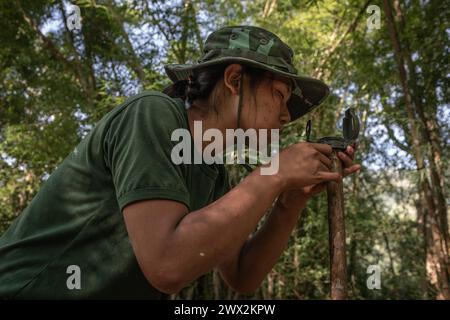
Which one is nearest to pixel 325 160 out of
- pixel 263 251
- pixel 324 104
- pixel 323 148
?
pixel 323 148

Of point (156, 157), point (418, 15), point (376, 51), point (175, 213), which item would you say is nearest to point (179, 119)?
point (156, 157)

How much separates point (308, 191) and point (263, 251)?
30cm

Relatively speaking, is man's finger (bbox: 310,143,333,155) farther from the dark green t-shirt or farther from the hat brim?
the dark green t-shirt

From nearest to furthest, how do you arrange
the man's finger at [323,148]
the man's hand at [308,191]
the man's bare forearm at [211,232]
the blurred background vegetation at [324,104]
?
1. the man's bare forearm at [211,232]
2. the man's finger at [323,148]
3. the man's hand at [308,191]
4. the blurred background vegetation at [324,104]

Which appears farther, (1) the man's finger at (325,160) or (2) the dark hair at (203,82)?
(2) the dark hair at (203,82)

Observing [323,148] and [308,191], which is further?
[308,191]

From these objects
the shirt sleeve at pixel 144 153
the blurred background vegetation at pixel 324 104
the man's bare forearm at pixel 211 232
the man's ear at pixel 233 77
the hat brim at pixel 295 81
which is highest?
the blurred background vegetation at pixel 324 104

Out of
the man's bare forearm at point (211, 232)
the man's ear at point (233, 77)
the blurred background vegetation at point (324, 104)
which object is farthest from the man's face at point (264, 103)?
the blurred background vegetation at point (324, 104)

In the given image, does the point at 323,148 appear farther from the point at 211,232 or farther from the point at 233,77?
the point at 211,232

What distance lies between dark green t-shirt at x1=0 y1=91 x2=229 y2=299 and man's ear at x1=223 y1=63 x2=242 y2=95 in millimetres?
216

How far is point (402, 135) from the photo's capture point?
17.2 ft

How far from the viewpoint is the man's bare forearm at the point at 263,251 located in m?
1.65

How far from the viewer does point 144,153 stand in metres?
1.09

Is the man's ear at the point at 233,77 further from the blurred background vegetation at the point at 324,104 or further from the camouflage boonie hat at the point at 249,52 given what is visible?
the blurred background vegetation at the point at 324,104
